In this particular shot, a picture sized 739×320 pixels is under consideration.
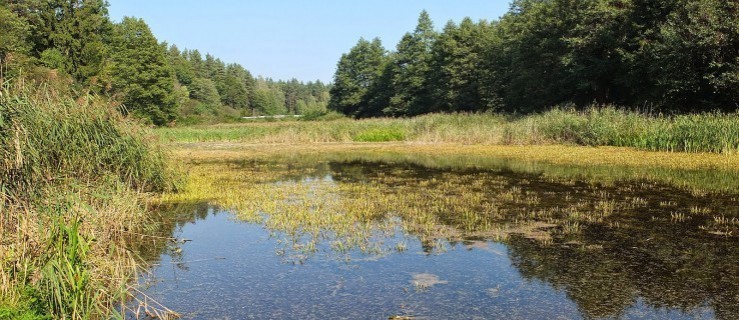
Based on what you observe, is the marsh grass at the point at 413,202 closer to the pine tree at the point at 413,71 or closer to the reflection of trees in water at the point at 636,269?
the reflection of trees in water at the point at 636,269

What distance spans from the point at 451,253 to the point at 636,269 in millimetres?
2413

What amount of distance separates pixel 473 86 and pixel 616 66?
25.4 meters

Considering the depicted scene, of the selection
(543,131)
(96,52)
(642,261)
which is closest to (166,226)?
(642,261)

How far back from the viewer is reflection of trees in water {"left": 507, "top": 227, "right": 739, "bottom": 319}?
19.3 feet

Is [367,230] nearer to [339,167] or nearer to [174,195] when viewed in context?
[174,195]

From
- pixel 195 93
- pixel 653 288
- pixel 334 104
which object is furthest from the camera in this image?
pixel 195 93

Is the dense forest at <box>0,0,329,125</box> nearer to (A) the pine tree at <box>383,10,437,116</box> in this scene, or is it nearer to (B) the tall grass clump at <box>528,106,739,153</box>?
(B) the tall grass clump at <box>528,106,739,153</box>

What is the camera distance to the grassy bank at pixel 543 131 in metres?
21.0

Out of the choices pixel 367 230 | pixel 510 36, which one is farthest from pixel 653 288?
pixel 510 36

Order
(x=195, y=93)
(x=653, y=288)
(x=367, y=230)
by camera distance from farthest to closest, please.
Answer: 1. (x=195, y=93)
2. (x=367, y=230)
3. (x=653, y=288)

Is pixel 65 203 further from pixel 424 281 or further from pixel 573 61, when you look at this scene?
pixel 573 61

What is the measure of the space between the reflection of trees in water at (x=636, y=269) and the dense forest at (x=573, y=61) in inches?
828

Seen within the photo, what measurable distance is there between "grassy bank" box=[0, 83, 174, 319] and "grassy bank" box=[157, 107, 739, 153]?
4.93 metres

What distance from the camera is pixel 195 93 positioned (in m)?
101
